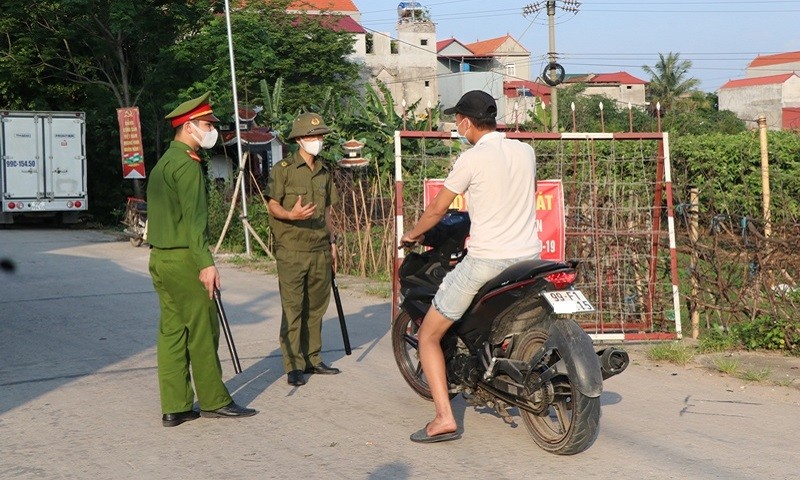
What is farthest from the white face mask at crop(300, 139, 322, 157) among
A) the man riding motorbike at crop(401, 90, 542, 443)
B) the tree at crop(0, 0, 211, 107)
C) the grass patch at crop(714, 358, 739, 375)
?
the tree at crop(0, 0, 211, 107)

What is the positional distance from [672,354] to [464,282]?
328 cm

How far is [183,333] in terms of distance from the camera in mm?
6426

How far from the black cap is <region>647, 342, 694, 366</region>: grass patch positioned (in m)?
3.37

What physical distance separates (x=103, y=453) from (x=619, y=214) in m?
5.26

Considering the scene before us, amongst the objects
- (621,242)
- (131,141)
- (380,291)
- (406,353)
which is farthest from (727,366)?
(131,141)

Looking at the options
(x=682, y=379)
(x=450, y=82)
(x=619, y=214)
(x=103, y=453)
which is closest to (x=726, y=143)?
(x=619, y=214)

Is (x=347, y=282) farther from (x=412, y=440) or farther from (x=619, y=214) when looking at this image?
(x=412, y=440)

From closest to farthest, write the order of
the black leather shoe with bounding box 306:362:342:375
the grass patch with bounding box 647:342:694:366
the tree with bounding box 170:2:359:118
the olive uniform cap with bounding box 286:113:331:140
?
the olive uniform cap with bounding box 286:113:331:140, the black leather shoe with bounding box 306:362:342:375, the grass patch with bounding box 647:342:694:366, the tree with bounding box 170:2:359:118

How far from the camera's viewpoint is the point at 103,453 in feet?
19.0

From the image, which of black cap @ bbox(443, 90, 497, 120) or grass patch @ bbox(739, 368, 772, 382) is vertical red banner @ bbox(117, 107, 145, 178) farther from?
black cap @ bbox(443, 90, 497, 120)

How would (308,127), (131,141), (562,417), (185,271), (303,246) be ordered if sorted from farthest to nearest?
(131,141) < (303,246) < (308,127) < (185,271) < (562,417)

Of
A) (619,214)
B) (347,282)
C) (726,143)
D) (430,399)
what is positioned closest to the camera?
(430,399)

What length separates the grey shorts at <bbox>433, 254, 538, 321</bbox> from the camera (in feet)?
18.4

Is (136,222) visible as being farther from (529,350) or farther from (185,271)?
(529,350)
